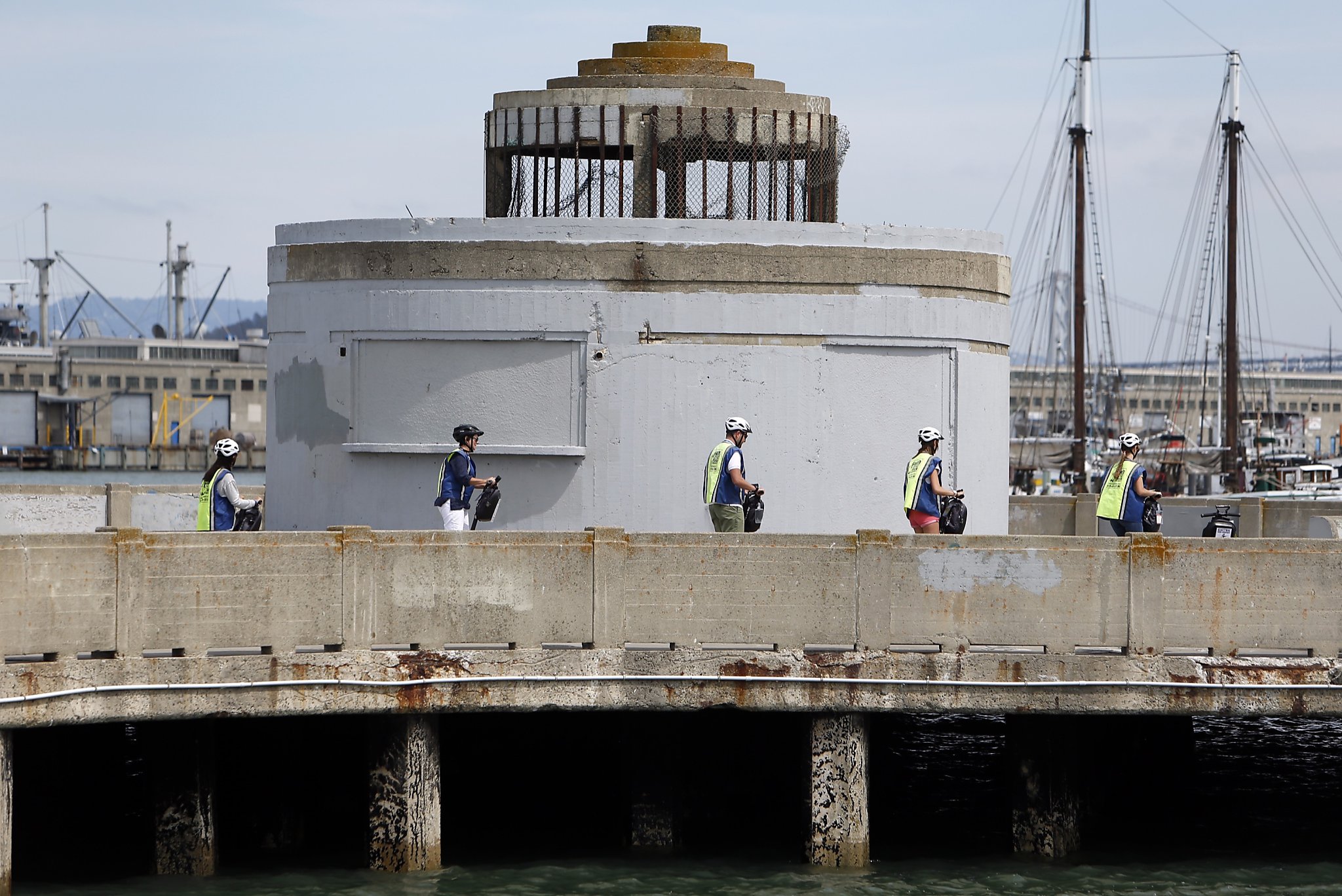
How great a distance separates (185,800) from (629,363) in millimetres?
7158

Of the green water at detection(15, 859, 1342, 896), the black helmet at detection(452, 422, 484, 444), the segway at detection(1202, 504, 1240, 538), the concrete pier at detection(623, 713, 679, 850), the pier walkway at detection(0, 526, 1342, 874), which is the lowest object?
the green water at detection(15, 859, 1342, 896)

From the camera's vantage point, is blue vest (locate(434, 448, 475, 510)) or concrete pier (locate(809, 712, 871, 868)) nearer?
concrete pier (locate(809, 712, 871, 868))

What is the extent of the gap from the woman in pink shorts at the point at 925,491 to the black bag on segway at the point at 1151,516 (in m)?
2.15

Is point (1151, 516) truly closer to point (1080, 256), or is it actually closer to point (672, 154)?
point (672, 154)

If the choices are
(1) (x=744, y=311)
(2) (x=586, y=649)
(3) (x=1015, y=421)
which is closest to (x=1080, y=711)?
(2) (x=586, y=649)

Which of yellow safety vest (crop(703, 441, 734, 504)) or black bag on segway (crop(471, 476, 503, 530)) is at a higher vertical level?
yellow safety vest (crop(703, 441, 734, 504))

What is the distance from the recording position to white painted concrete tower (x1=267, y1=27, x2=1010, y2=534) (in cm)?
2073

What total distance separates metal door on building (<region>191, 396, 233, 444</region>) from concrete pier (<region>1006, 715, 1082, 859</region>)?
127875mm

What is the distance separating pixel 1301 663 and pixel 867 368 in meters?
6.74

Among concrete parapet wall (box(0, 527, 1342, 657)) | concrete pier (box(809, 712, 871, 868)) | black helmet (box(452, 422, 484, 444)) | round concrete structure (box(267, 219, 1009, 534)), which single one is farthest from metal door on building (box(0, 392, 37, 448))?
concrete pier (box(809, 712, 871, 868))

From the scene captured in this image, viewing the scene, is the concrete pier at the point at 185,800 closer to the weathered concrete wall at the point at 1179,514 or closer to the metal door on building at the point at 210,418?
the weathered concrete wall at the point at 1179,514

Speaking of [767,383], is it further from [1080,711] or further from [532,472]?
[1080,711]

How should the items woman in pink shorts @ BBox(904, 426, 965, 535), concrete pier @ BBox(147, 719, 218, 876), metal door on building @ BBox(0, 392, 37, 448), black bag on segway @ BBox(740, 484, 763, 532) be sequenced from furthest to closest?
metal door on building @ BBox(0, 392, 37, 448) < black bag on segway @ BBox(740, 484, 763, 532) < woman in pink shorts @ BBox(904, 426, 965, 535) < concrete pier @ BBox(147, 719, 218, 876)

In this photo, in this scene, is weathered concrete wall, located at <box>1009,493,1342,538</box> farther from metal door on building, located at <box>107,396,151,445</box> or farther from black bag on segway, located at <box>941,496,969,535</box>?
metal door on building, located at <box>107,396,151,445</box>
